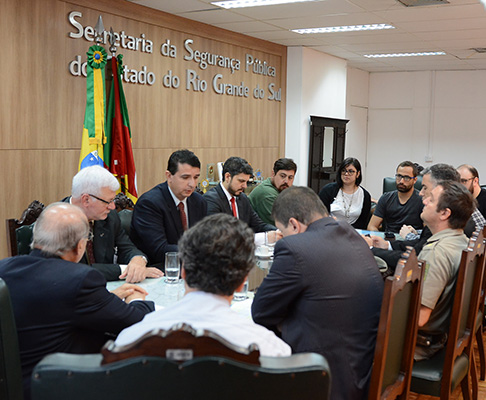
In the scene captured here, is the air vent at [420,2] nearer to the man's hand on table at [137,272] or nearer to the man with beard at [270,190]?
the man with beard at [270,190]

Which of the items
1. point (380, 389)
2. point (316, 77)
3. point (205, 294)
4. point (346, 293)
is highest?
point (316, 77)

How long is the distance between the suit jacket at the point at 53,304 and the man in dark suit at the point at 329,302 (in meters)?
0.64

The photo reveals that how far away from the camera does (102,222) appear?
3383 mm

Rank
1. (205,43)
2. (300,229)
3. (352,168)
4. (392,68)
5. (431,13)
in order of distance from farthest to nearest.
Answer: (392,68)
(205,43)
(431,13)
(352,168)
(300,229)

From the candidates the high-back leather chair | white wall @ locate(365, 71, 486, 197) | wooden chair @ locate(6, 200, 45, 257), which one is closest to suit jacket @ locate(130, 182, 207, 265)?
wooden chair @ locate(6, 200, 45, 257)

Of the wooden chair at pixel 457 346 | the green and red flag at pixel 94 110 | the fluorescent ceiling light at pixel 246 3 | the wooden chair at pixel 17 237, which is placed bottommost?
the wooden chair at pixel 457 346

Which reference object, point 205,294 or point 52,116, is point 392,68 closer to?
point 52,116

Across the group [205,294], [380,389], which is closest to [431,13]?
[380,389]

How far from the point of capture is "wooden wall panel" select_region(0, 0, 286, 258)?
490 centimetres

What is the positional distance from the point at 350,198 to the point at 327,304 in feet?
12.2

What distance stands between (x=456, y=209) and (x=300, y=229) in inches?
38.2

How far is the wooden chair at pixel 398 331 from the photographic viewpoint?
82.8 inches

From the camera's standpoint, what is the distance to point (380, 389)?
217cm

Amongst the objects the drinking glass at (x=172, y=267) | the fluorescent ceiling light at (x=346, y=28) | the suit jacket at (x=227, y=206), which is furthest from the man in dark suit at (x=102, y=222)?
the fluorescent ceiling light at (x=346, y=28)
